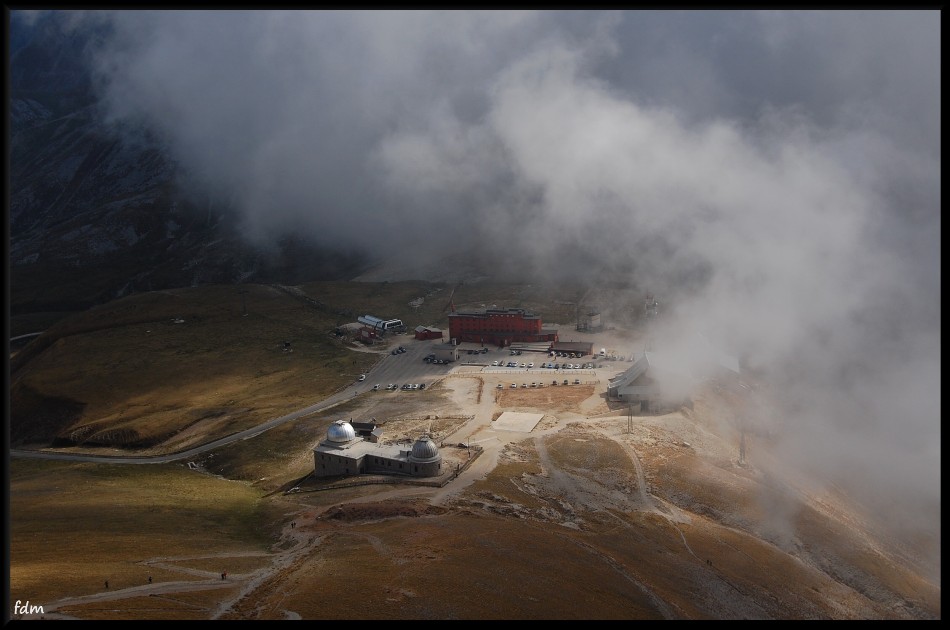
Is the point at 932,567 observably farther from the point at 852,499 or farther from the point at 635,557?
the point at 635,557

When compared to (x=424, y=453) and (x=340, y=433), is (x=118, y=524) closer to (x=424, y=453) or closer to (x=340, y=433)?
(x=340, y=433)

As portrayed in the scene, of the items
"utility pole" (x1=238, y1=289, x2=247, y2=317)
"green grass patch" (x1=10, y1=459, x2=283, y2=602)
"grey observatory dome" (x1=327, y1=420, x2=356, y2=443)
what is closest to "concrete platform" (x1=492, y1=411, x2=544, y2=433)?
"grey observatory dome" (x1=327, y1=420, x2=356, y2=443)

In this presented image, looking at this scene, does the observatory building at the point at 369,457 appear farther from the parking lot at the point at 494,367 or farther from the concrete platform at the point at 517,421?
the parking lot at the point at 494,367

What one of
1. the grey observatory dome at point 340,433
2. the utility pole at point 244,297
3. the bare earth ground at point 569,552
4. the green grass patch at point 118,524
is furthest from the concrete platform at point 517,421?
the utility pole at point 244,297

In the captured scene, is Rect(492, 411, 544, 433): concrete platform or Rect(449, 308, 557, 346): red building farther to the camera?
Rect(449, 308, 557, 346): red building

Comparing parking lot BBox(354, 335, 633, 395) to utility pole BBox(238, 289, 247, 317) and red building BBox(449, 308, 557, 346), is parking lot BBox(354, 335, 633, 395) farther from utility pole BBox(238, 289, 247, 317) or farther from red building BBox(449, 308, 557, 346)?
utility pole BBox(238, 289, 247, 317)

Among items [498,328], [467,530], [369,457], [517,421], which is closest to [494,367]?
[498,328]

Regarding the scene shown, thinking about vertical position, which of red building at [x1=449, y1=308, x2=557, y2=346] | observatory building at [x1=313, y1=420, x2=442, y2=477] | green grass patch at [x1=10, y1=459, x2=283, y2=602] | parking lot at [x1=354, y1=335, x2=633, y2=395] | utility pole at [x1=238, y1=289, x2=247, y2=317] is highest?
utility pole at [x1=238, y1=289, x2=247, y2=317]

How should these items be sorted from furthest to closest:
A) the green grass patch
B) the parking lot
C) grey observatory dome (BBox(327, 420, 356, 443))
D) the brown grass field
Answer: the parking lot < grey observatory dome (BBox(327, 420, 356, 443)) < the green grass patch < the brown grass field
